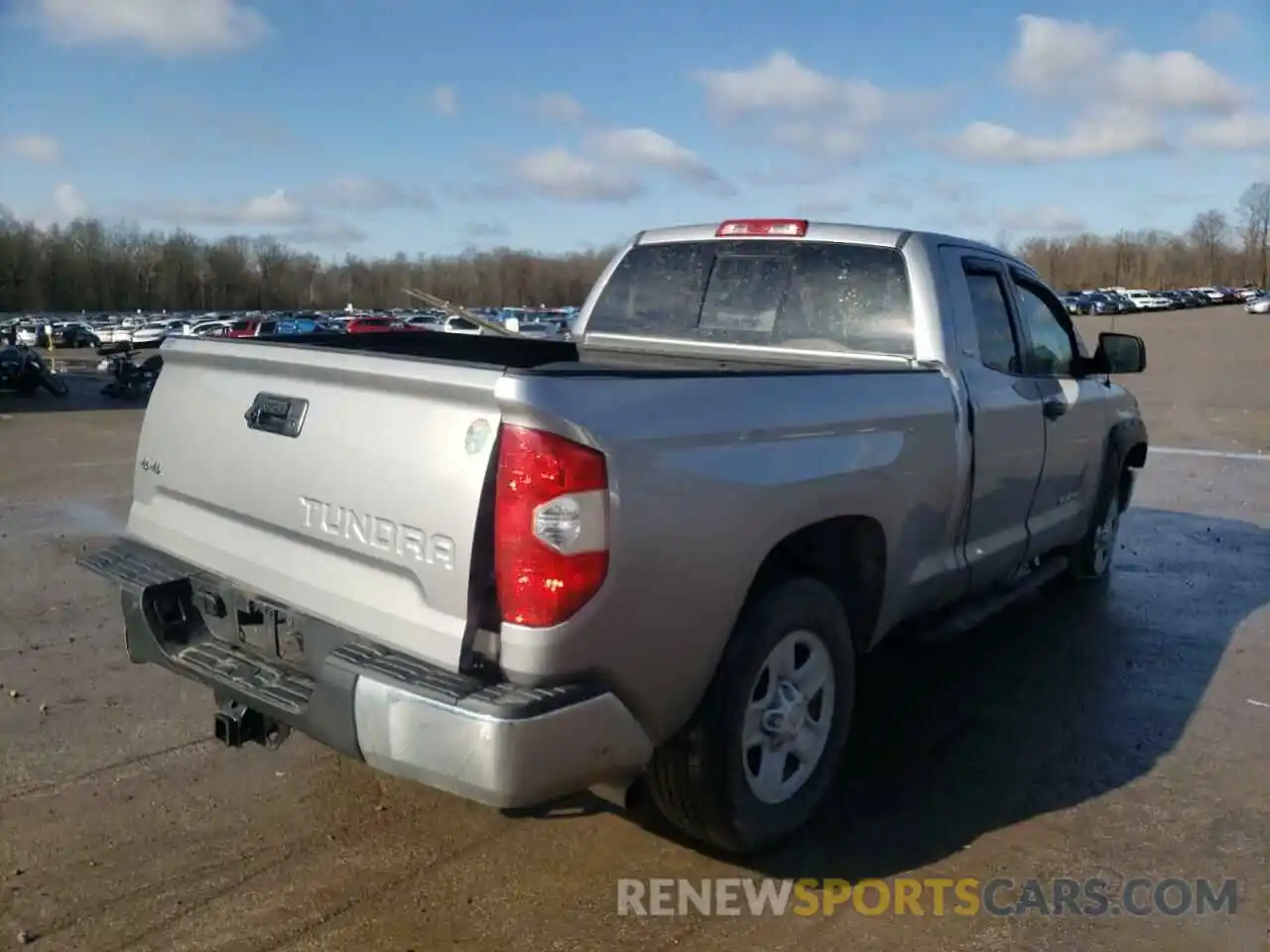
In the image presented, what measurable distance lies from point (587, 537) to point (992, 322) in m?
2.95

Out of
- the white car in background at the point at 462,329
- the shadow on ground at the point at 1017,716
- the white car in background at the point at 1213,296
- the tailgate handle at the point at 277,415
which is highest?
the white car in background at the point at 1213,296

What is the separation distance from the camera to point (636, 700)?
9.51 feet

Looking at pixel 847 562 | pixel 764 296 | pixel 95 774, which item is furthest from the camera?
pixel 764 296

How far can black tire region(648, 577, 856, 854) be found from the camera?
3.18 meters

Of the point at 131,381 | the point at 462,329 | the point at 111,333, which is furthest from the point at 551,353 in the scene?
the point at 111,333

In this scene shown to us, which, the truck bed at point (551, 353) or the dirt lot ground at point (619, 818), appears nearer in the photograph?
the dirt lot ground at point (619, 818)

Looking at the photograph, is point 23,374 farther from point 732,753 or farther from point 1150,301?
point 1150,301

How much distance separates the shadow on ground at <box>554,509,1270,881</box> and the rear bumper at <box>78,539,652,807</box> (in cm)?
104

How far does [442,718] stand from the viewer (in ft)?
8.59

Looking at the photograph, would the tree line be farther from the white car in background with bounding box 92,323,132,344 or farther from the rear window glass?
the rear window glass

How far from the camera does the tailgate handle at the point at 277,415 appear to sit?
316 cm

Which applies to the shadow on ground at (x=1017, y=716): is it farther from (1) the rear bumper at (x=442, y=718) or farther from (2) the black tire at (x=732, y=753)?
(1) the rear bumper at (x=442, y=718)

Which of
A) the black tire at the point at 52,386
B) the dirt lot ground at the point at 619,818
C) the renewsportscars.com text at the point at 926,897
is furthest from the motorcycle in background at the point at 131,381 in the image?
the renewsportscars.com text at the point at 926,897

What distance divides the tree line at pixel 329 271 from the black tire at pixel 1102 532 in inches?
2986
